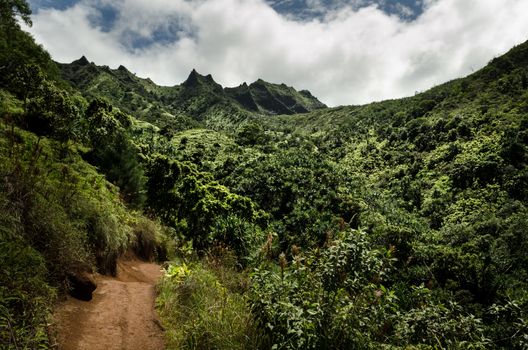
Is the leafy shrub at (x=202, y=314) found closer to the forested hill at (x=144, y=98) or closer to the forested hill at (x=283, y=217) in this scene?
the forested hill at (x=283, y=217)

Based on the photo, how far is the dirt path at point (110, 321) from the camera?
4.68m

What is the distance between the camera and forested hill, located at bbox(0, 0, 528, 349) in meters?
4.01

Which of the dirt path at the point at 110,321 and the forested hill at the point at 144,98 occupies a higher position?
the forested hill at the point at 144,98

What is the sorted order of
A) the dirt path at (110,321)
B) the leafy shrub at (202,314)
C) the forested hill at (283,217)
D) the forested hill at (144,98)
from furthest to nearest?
1. the forested hill at (144,98)
2. the dirt path at (110,321)
3. the leafy shrub at (202,314)
4. the forested hill at (283,217)

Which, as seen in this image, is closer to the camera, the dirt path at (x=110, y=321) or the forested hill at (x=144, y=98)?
the dirt path at (x=110, y=321)

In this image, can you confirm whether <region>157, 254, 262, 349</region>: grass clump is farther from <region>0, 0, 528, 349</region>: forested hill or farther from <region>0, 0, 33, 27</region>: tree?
<region>0, 0, 33, 27</region>: tree

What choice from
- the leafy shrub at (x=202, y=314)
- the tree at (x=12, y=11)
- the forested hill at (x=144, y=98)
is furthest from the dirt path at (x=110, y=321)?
the forested hill at (x=144, y=98)

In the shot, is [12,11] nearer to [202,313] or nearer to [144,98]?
[202,313]

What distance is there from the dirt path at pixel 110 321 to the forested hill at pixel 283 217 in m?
0.28

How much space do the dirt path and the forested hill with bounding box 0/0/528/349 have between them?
0.92 feet

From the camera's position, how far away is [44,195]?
597 cm

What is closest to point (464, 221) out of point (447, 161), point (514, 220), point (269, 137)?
point (514, 220)

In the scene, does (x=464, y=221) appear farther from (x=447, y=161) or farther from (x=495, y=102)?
(x=495, y=102)

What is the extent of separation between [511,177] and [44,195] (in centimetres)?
6938
